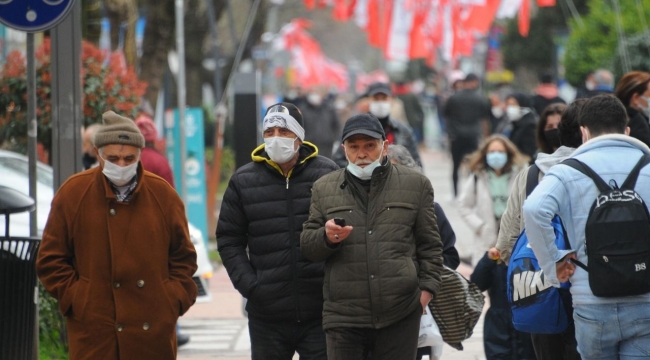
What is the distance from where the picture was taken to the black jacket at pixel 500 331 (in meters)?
8.49

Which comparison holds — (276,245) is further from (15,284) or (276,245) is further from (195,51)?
(195,51)

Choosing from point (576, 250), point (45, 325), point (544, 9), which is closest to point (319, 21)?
point (544, 9)

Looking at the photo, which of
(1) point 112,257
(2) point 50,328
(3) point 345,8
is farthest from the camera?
(3) point 345,8

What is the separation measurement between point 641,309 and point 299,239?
1.77m

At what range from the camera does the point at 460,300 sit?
23.4 feet

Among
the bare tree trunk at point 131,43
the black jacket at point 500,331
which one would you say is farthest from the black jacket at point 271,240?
the bare tree trunk at point 131,43

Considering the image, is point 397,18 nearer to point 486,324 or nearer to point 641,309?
point 486,324

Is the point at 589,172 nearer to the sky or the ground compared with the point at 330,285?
nearer to the sky

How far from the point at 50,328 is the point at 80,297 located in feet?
13.3

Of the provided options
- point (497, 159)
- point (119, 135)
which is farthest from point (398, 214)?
point (497, 159)

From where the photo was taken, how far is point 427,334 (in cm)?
702

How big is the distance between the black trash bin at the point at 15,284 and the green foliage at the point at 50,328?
204 centimetres

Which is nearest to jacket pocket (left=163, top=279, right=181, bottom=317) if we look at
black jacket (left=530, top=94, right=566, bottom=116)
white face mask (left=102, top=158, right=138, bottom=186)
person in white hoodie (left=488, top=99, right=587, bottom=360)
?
white face mask (left=102, top=158, right=138, bottom=186)

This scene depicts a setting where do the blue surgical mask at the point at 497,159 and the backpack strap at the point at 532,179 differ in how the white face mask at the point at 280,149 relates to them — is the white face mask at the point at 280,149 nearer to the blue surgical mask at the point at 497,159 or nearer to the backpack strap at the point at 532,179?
the backpack strap at the point at 532,179
